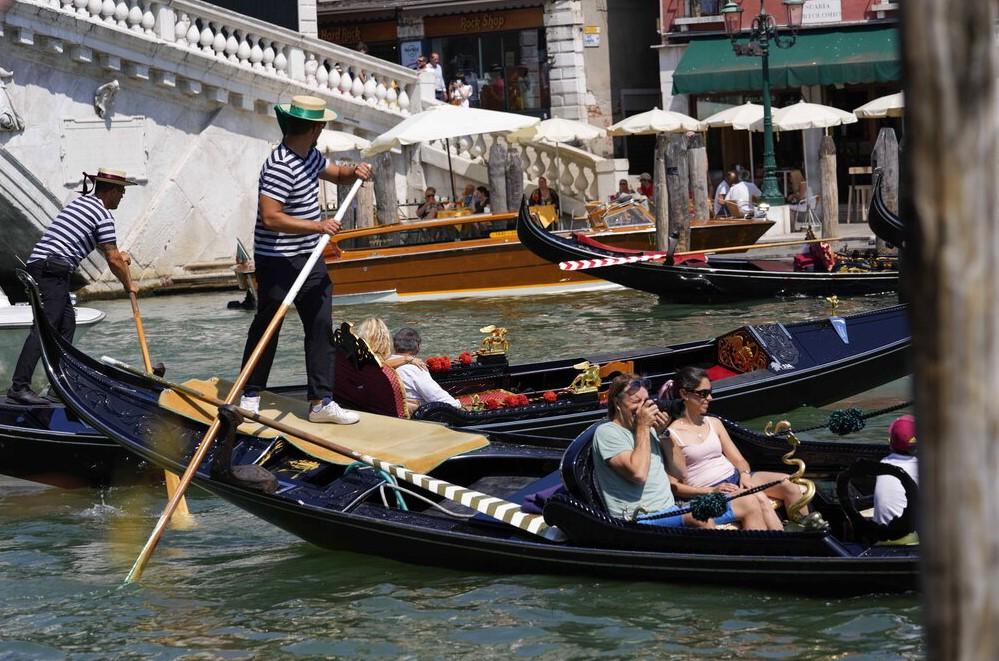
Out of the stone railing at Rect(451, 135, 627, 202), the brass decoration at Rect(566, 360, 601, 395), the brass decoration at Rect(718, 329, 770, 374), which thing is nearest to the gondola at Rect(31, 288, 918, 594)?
the brass decoration at Rect(566, 360, 601, 395)

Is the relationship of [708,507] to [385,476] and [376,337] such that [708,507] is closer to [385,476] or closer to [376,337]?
[385,476]

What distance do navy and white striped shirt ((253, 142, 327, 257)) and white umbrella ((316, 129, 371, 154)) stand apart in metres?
7.60

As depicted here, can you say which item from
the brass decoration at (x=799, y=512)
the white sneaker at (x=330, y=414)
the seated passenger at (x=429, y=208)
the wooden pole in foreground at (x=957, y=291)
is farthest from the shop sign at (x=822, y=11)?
the wooden pole in foreground at (x=957, y=291)

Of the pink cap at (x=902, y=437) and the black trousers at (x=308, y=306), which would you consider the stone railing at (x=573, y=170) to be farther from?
the pink cap at (x=902, y=437)

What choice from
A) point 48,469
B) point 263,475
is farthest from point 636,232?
point 263,475

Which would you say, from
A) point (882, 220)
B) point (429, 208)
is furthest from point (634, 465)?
point (429, 208)

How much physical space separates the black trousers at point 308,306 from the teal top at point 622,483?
98 cm

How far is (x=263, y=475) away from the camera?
153 inches

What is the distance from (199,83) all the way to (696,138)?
368 cm

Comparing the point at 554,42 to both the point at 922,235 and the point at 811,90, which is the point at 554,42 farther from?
the point at 922,235

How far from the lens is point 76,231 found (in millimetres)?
4898

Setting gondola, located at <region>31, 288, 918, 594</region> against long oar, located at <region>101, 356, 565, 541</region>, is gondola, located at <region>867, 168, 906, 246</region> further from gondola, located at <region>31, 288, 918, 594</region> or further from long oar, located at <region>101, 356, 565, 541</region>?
long oar, located at <region>101, 356, 565, 541</region>

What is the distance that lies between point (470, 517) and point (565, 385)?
1.65m

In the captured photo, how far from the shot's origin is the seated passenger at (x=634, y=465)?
344 centimetres
